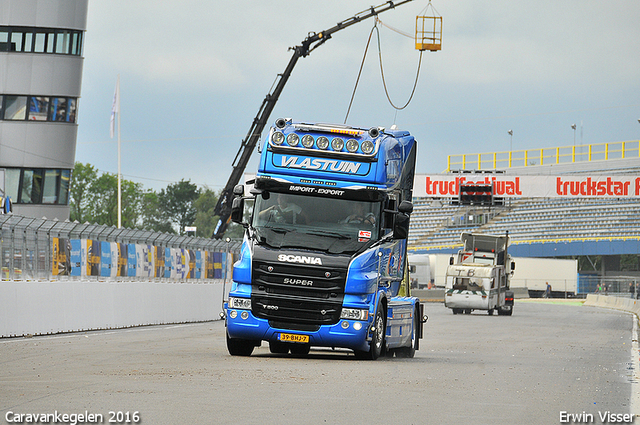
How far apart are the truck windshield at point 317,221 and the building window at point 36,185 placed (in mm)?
38190

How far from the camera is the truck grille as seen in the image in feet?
47.6

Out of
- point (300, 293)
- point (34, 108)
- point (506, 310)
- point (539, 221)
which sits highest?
point (34, 108)

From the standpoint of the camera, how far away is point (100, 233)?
24938 mm

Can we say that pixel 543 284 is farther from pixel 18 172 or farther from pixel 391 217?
pixel 391 217

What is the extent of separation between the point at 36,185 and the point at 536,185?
2722 centimetres

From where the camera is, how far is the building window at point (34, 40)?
50.0 m

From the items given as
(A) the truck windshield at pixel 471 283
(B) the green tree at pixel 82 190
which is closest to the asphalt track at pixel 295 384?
(A) the truck windshield at pixel 471 283

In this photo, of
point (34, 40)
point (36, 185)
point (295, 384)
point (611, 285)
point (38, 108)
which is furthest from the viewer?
point (611, 285)

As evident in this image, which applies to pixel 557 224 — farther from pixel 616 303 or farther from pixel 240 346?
pixel 240 346

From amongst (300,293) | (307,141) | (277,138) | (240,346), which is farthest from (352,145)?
(240,346)

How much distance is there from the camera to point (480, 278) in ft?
153

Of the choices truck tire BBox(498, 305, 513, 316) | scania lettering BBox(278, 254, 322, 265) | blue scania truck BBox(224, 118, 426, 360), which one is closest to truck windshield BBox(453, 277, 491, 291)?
truck tire BBox(498, 305, 513, 316)

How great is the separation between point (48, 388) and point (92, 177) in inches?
4580

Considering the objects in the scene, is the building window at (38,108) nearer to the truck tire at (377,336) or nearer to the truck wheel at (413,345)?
the truck wheel at (413,345)
